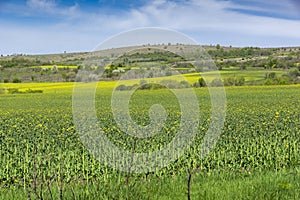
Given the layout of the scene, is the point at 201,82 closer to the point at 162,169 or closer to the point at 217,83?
the point at 217,83

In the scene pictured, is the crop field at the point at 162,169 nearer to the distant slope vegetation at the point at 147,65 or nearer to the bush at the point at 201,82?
the distant slope vegetation at the point at 147,65

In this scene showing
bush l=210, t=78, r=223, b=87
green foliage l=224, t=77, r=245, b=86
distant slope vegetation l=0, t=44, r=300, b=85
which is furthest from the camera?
green foliage l=224, t=77, r=245, b=86

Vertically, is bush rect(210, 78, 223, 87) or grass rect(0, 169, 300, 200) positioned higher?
bush rect(210, 78, 223, 87)

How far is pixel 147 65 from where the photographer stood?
1405 inches

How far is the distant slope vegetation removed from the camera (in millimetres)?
32375

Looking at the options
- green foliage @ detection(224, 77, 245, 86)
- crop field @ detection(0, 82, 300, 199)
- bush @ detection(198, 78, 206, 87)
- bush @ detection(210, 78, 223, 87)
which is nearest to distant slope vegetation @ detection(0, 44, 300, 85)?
green foliage @ detection(224, 77, 245, 86)

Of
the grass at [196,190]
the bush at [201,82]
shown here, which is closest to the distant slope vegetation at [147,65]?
the bush at [201,82]

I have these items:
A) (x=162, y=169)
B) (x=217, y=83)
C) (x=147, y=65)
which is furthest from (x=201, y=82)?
(x=162, y=169)

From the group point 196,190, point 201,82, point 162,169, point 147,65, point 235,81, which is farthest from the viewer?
point 235,81

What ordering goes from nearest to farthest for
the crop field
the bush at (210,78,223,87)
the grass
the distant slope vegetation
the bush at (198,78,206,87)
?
the grass → the crop field → the distant slope vegetation → the bush at (210,78,223,87) → the bush at (198,78,206,87)

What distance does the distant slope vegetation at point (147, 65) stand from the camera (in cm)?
3238

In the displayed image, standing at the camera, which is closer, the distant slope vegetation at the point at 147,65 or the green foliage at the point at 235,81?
the distant slope vegetation at the point at 147,65

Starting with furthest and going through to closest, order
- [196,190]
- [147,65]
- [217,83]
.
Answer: [217,83], [147,65], [196,190]

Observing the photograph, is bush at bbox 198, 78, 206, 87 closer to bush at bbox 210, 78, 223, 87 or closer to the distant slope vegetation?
the distant slope vegetation
